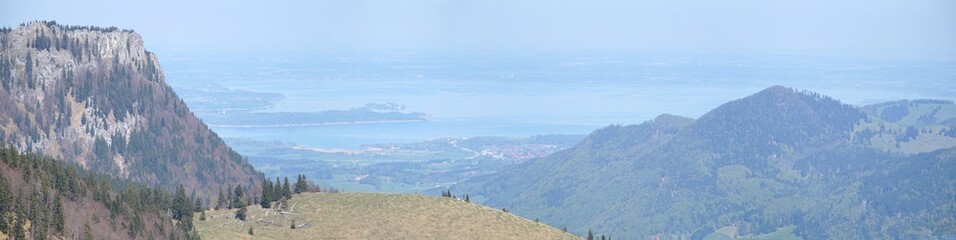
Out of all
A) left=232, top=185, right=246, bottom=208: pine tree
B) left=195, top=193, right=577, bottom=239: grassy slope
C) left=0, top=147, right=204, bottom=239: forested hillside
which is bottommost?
left=195, top=193, right=577, bottom=239: grassy slope

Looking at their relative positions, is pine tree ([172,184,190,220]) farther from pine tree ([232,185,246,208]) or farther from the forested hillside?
pine tree ([232,185,246,208])

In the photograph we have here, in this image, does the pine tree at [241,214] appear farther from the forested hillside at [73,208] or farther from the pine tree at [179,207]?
the pine tree at [179,207]

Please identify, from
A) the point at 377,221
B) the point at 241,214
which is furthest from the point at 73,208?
the point at 377,221

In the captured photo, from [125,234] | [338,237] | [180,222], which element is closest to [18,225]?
[125,234]

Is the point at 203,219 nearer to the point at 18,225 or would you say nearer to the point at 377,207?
the point at 377,207

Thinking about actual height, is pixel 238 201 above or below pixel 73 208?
below

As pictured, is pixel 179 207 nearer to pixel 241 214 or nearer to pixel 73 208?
pixel 241 214

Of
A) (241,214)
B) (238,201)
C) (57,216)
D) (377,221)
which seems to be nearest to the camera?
(57,216)

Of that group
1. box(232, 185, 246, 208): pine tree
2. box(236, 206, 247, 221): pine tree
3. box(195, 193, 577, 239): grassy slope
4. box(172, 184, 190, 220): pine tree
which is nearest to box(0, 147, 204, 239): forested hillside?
box(172, 184, 190, 220): pine tree

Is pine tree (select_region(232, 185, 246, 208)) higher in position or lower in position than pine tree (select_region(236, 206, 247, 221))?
higher
